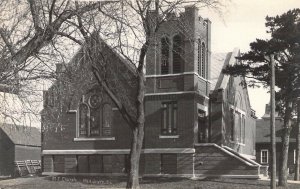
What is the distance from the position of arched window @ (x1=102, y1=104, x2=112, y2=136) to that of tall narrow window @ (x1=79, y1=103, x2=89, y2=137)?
1341 millimetres

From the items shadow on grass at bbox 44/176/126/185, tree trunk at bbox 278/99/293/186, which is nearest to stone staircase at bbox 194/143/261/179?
tree trunk at bbox 278/99/293/186

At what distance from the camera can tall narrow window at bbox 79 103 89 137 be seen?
3841 centimetres

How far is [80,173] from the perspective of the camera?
123 feet

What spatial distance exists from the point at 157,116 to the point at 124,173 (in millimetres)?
4569

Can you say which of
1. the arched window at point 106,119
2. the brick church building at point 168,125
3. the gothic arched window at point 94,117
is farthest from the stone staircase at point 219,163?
the gothic arched window at point 94,117

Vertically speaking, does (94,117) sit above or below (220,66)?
below

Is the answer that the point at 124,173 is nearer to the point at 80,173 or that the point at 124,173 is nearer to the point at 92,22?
the point at 80,173

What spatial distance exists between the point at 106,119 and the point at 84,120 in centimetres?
197

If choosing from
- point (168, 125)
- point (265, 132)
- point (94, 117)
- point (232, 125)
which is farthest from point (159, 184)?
point (265, 132)

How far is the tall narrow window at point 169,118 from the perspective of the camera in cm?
3528

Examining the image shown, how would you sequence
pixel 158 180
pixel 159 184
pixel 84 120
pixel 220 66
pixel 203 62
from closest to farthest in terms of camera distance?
pixel 159 184 → pixel 158 180 → pixel 203 62 → pixel 84 120 → pixel 220 66

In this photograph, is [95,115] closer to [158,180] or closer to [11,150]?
[158,180]

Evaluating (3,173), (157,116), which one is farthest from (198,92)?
(3,173)

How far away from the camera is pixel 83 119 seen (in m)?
38.8
